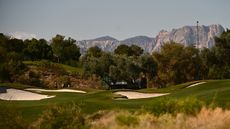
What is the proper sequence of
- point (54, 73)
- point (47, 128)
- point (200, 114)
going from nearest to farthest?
point (47, 128) → point (200, 114) → point (54, 73)

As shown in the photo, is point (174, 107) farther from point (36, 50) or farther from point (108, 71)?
point (36, 50)

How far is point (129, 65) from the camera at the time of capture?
78250 millimetres

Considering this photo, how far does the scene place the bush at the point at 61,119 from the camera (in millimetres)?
12727

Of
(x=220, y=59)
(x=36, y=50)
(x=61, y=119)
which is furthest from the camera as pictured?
(x=36, y=50)

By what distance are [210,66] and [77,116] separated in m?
65.2

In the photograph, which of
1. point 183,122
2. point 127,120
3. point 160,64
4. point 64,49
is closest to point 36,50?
point 64,49

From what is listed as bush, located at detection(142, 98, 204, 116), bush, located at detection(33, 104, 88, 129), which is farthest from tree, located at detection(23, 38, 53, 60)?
bush, located at detection(33, 104, 88, 129)

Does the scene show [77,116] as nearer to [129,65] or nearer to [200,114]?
[200,114]

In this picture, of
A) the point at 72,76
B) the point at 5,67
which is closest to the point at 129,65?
the point at 72,76

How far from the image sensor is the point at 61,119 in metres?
12.8

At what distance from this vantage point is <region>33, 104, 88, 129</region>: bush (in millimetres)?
12727

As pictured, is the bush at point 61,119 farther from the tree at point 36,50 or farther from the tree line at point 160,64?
the tree at point 36,50

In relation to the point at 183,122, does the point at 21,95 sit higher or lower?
higher

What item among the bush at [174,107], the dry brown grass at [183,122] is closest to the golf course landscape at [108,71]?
the bush at [174,107]
